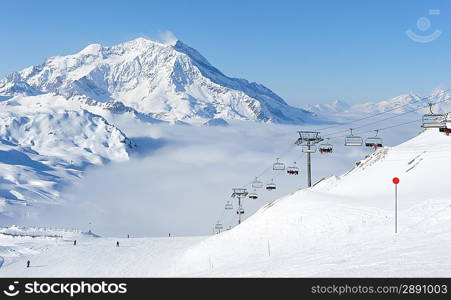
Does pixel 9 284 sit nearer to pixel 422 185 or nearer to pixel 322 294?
pixel 322 294

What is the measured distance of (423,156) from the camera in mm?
52500

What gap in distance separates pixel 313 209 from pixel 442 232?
15305mm

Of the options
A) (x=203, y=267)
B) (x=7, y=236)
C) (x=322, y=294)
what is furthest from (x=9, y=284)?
(x=7, y=236)

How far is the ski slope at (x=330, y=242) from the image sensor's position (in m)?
22.4

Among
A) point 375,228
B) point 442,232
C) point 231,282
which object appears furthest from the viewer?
point 375,228

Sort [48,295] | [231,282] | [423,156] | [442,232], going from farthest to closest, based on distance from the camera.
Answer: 1. [423,156]
2. [442,232]
3. [231,282]
4. [48,295]

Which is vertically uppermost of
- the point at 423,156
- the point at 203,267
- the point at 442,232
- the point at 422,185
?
the point at 423,156

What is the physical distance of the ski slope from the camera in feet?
73.4

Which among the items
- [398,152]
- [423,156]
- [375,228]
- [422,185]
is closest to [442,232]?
[375,228]

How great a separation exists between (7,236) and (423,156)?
6541cm

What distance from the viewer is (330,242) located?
106 ft

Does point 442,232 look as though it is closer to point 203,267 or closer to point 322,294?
point 322,294

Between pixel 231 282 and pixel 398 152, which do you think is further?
pixel 398 152

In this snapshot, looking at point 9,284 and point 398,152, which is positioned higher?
point 398,152
